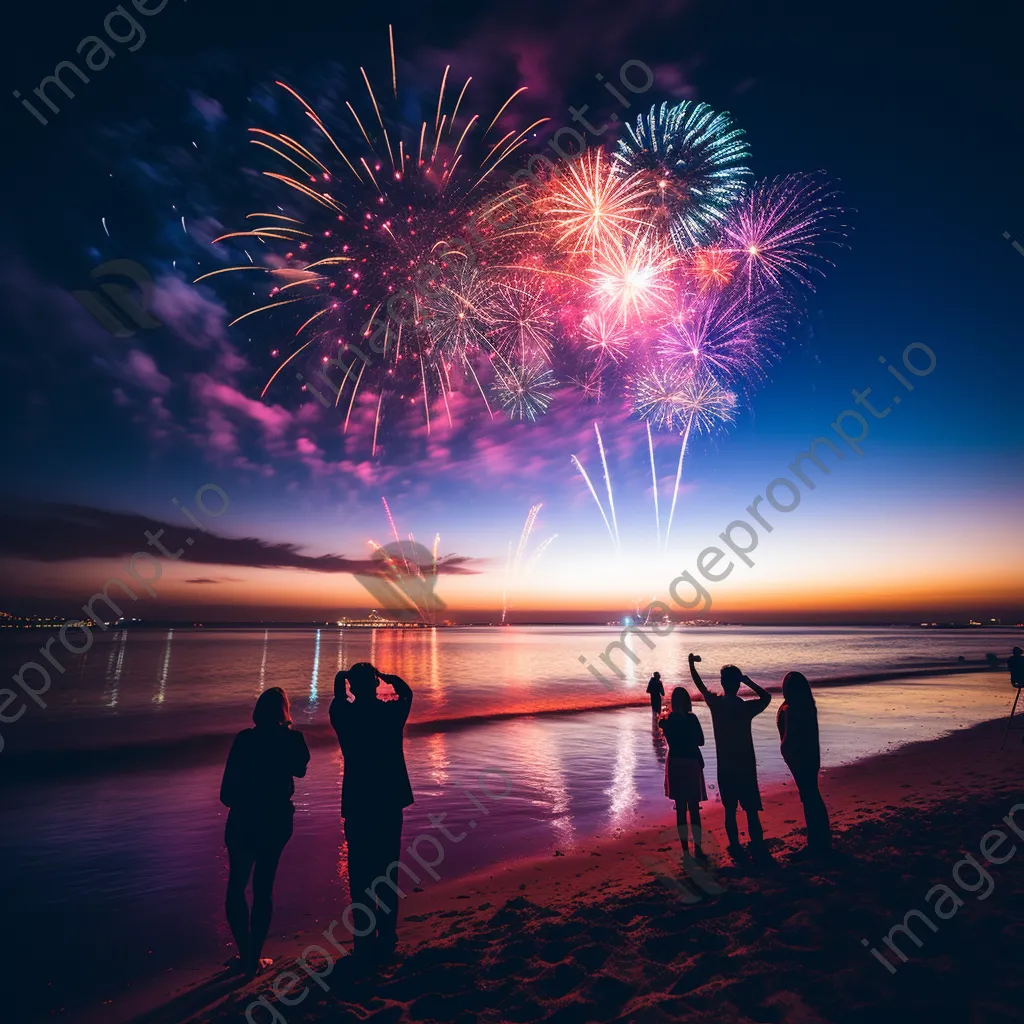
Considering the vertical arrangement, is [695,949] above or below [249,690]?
below

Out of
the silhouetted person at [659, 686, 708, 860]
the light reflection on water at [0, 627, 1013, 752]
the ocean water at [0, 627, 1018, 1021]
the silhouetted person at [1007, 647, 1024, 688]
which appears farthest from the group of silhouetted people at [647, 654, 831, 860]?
the light reflection on water at [0, 627, 1013, 752]

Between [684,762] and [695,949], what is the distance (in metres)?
2.97

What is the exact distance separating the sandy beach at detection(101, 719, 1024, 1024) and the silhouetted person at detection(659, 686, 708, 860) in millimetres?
588

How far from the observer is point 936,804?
9133mm

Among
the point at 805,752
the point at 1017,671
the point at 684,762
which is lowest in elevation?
the point at 684,762

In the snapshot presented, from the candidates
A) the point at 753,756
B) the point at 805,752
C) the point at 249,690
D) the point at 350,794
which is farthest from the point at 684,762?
the point at 249,690

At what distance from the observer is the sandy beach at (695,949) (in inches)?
157

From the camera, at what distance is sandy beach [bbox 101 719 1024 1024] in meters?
4.00

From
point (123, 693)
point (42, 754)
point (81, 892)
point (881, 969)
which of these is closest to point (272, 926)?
point (81, 892)

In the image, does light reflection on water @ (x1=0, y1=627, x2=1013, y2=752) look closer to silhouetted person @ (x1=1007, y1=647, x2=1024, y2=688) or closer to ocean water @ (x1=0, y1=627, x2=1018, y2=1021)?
ocean water @ (x1=0, y1=627, x2=1018, y2=1021)

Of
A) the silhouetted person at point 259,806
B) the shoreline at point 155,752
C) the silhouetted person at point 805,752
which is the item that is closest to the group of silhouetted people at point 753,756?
the silhouetted person at point 805,752

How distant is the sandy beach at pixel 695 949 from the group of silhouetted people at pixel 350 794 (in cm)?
66

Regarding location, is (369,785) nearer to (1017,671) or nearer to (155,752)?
(155,752)

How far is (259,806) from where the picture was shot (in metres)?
4.72
